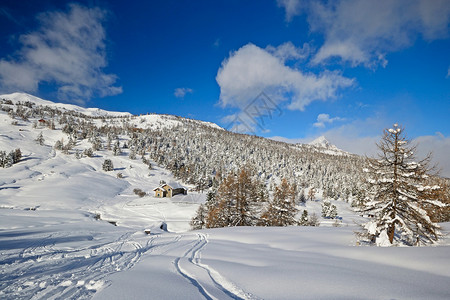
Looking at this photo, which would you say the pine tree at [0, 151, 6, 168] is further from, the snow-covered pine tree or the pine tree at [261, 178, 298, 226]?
the snow-covered pine tree

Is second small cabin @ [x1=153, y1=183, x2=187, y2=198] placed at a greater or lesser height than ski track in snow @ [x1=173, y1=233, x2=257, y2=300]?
lesser

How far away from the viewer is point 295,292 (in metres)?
4.27

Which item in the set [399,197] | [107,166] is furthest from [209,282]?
[107,166]

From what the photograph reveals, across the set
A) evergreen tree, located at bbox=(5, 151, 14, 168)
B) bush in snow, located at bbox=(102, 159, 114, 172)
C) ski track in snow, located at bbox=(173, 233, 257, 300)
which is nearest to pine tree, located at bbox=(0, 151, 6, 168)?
evergreen tree, located at bbox=(5, 151, 14, 168)

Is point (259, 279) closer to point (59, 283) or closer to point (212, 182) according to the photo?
point (59, 283)

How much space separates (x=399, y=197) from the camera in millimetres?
9758

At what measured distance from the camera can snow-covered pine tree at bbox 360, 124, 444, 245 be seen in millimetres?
9573

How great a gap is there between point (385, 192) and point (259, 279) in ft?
31.7

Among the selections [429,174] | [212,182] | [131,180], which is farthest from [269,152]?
[429,174]

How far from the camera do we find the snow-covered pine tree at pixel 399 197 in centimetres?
957

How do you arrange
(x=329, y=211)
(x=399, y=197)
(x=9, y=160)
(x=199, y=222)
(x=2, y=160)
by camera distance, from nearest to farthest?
(x=399, y=197) → (x=199, y=222) → (x=2, y=160) → (x=9, y=160) → (x=329, y=211)

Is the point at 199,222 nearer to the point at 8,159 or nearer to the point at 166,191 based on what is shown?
the point at 166,191

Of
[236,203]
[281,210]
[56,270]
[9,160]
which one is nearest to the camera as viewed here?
[56,270]

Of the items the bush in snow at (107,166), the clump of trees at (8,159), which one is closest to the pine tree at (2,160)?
the clump of trees at (8,159)
